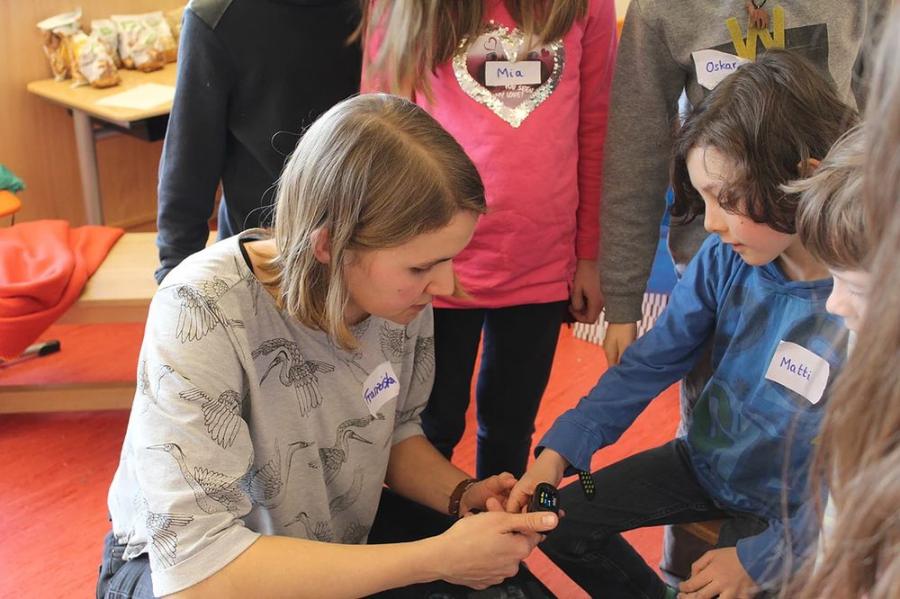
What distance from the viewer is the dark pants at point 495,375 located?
1.71 meters

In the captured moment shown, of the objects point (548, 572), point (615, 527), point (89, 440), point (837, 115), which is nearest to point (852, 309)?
point (837, 115)

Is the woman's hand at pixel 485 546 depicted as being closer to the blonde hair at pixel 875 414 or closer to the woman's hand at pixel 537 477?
the woman's hand at pixel 537 477

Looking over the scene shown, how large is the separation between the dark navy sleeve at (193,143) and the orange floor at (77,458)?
2.44 ft

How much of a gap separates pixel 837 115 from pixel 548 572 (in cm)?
118

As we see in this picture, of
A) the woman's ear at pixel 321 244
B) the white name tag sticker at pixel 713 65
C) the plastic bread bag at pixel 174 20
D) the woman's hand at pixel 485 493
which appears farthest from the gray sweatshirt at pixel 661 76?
the plastic bread bag at pixel 174 20

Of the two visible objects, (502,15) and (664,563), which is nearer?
(502,15)

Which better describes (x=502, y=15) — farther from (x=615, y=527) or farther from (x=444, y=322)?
(x=615, y=527)

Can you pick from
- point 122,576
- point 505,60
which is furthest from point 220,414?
point 505,60

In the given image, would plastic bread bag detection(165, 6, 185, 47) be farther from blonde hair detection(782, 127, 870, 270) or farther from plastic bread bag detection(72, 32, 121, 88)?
blonde hair detection(782, 127, 870, 270)

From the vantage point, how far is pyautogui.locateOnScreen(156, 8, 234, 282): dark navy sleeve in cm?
160

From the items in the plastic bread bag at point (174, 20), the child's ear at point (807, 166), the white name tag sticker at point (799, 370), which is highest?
the child's ear at point (807, 166)

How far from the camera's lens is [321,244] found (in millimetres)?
1163

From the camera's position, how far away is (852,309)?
3.32ft

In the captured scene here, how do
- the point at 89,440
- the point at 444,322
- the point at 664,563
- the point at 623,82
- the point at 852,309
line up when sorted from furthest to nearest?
the point at 89,440
the point at 664,563
the point at 444,322
the point at 623,82
the point at 852,309
